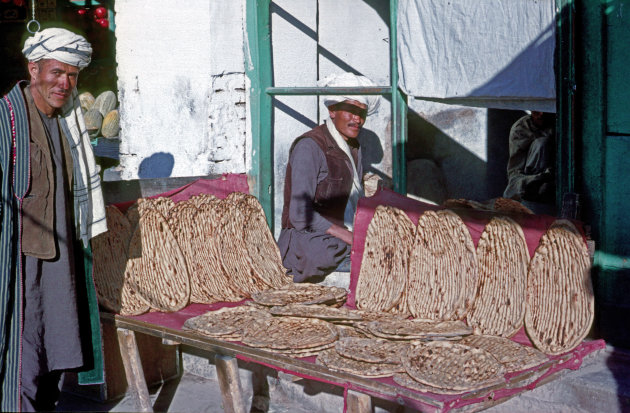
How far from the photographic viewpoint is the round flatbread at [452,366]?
259cm

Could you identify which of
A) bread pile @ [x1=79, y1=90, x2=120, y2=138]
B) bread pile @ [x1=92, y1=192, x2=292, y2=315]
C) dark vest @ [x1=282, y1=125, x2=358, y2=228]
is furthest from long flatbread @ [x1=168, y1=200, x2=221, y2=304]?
bread pile @ [x1=79, y1=90, x2=120, y2=138]

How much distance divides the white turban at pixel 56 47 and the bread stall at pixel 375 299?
1178mm

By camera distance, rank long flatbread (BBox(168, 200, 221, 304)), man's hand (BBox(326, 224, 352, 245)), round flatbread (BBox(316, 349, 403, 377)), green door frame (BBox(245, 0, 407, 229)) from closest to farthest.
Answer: round flatbread (BBox(316, 349, 403, 377))
long flatbread (BBox(168, 200, 221, 304))
man's hand (BBox(326, 224, 352, 245))
green door frame (BBox(245, 0, 407, 229))

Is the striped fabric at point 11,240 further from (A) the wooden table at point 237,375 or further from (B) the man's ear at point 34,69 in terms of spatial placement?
→ (A) the wooden table at point 237,375

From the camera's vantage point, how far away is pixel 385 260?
3807 mm

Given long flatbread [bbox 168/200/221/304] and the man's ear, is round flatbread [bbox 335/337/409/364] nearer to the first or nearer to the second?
long flatbread [bbox 168/200/221/304]

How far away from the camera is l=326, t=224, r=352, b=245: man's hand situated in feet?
14.2

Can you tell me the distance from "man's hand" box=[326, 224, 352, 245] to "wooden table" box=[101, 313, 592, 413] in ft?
4.16

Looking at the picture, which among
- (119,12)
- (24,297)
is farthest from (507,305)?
(119,12)

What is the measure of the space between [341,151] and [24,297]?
2.24 meters

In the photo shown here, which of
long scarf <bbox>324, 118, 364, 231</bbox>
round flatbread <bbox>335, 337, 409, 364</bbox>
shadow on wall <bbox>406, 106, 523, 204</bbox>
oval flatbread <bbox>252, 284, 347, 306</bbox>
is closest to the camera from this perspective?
round flatbread <bbox>335, 337, 409, 364</bbox>

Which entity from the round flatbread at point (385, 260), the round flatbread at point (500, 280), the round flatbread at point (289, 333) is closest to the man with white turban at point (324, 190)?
the round flatbread at point (385, 260)

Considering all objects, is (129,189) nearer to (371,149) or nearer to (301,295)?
(301,295)

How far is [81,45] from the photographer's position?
10.8ft
